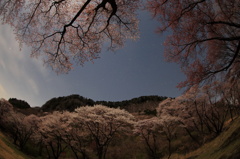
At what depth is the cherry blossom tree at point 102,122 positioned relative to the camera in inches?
818

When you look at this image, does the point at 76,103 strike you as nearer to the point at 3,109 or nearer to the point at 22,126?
the point at 3,109

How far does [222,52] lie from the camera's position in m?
10.1

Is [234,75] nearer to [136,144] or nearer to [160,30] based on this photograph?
[160,30]

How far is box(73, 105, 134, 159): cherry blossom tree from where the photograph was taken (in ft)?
68.2

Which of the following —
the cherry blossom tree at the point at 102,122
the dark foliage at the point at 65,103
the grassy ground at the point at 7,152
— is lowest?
the grassy ground at the point at 7,152

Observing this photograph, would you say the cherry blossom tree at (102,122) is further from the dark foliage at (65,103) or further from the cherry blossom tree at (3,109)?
the dark foliage at (65,103)

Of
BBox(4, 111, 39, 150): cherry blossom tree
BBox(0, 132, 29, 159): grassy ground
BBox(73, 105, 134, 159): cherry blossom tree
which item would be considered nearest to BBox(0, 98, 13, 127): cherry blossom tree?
BBox(4, 111, 39, 150): cherry blossom tree

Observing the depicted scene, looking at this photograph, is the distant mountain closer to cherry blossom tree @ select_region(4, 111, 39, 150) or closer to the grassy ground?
cherry blossom tree @ select_region(4, 111, 39, 150)

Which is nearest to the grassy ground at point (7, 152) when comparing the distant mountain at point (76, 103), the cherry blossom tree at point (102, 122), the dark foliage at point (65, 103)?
the cherry blossom tree at point (102, 122)

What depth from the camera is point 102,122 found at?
2083cm

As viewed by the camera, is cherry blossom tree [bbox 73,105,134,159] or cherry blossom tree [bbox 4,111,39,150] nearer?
cherry blossom tree [bbox 73,105,134,159]

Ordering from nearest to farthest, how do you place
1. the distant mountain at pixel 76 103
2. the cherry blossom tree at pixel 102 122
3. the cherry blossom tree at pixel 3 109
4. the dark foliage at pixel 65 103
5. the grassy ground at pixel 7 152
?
the grassy ground at pixel 7 152 → the cherry blossom tree at pixel 102 122 → the cherry blossom tree at pixel 3 109 → the distant mountain at pixel 76 103 → the dark foliage at pixel 65 103

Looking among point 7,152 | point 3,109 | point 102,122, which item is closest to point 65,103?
point 3,109

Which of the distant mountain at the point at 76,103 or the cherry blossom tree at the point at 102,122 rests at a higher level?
the distant mountain at the point at 76,103
